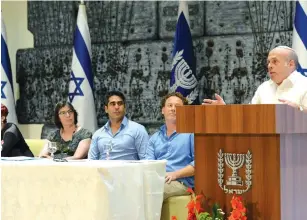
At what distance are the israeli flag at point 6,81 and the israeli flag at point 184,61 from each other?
79.4 inches

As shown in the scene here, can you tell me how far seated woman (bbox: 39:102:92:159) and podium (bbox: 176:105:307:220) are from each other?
204cm

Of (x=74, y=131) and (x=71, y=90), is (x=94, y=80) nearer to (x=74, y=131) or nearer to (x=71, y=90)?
(x=71, y=90)

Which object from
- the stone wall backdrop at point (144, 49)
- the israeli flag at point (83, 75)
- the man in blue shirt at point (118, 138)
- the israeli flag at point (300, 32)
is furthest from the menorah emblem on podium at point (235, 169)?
the israeli flag at point (83, 75)

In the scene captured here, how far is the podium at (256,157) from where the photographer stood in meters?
3.09

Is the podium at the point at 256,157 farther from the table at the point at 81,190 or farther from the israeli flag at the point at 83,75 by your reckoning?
the israeli flag at the point at 83,75

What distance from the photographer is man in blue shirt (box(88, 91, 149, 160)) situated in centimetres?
489

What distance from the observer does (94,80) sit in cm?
714

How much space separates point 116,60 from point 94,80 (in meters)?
0.35

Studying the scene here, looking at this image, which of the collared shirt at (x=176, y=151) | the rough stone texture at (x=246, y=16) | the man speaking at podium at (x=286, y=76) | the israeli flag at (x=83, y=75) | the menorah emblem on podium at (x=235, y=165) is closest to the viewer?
the menorah emblem on podium at (x=235, y=165)

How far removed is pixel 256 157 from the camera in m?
3.16

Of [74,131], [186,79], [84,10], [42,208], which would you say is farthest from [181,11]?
[42,208]

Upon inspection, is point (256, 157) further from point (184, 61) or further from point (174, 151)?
point (184, 61)

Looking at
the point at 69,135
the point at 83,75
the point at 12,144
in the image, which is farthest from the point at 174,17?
the point at 12,144

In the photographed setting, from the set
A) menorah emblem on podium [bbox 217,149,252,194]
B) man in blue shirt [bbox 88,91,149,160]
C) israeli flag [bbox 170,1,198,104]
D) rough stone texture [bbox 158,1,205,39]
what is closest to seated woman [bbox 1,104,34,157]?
man in blue shirt [bbox 88,91,149,160]
